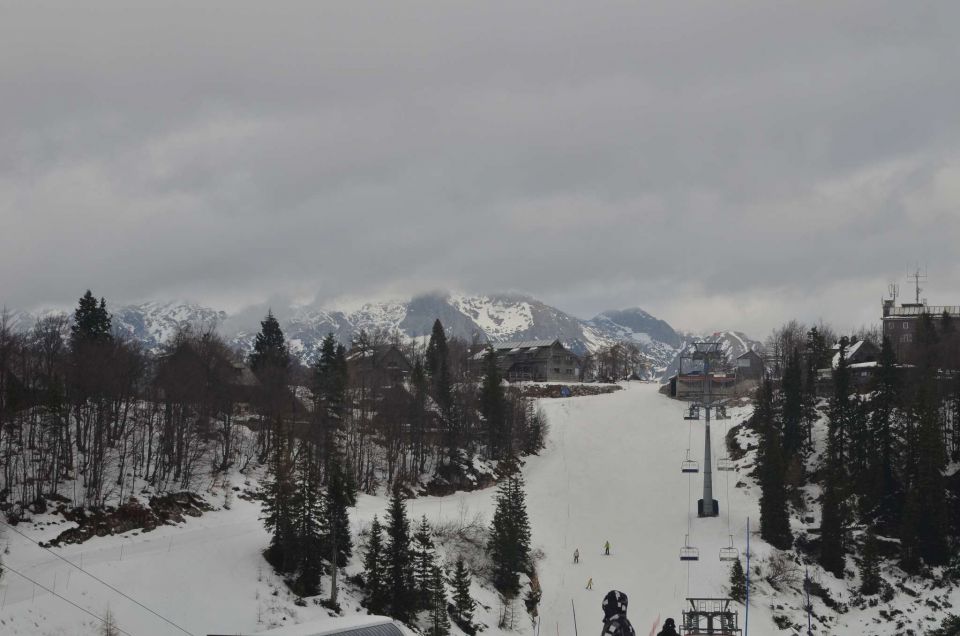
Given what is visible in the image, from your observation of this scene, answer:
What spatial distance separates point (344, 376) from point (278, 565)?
4701 cm

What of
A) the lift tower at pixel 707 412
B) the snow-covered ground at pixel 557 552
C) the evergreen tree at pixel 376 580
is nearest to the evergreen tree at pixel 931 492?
the snow-covered ground at pixel 557 552

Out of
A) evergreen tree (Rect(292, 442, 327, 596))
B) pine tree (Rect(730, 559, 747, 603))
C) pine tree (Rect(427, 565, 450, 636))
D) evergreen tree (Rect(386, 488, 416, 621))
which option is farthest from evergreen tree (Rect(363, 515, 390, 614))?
pine tree (Rect(730, 559, 747, 603))

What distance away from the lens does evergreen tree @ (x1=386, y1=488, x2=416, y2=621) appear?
5716 centimetres

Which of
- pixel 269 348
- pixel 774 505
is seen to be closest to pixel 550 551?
pixel 774 505

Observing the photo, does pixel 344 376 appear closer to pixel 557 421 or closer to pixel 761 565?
pixel 557 421

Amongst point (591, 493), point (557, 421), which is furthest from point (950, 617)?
point (557, 421)

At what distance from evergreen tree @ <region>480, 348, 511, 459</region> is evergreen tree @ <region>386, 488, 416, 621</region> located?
41503mm

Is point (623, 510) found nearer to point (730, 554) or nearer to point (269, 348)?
point (730, 554)

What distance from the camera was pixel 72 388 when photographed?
69.7 meters

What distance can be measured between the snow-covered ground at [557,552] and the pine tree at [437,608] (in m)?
4.79

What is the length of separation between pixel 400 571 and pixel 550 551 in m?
22.5

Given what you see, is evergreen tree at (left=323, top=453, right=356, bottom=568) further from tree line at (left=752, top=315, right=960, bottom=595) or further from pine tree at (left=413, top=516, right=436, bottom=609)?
tree line at (left=752, top=315, right=960, bottom=595)

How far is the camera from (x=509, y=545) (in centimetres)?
6756

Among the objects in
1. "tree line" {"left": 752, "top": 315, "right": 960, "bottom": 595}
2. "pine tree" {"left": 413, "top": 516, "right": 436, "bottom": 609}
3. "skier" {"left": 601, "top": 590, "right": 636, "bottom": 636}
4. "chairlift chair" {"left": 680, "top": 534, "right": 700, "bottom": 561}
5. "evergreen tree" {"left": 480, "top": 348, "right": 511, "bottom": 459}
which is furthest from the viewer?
"evergreen tree" {"left": 480, "top": 348, "right": 511, "bottom": 459}
